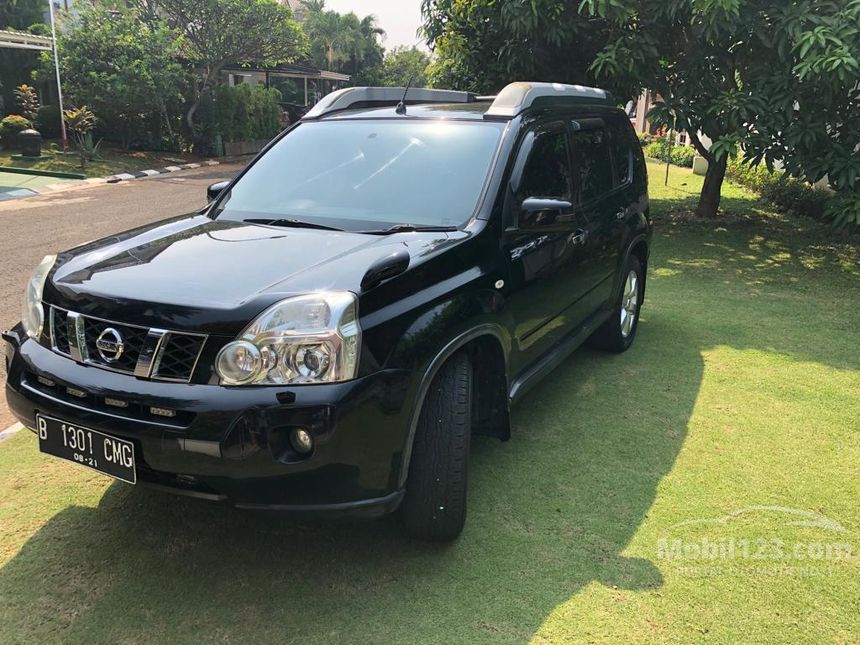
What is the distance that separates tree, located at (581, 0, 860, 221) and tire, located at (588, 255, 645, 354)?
3324 millimetres

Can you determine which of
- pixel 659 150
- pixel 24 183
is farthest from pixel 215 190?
pixel 659 150

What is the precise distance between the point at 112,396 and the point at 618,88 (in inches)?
371

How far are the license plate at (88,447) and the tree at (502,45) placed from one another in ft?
25.6

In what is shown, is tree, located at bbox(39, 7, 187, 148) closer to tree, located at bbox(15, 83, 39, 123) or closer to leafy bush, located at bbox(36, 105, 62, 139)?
tree, located at bbox(15, 83, 39, 123)

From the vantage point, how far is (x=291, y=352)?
7.69 ft

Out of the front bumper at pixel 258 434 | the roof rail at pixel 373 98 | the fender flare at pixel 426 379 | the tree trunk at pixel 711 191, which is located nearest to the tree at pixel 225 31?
the tree trunk at pixel 711 191

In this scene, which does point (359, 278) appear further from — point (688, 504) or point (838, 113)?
point (838, 113)

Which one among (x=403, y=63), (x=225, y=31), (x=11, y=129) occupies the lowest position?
(x=11, y=129)

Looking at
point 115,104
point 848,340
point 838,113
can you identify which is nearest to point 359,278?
point 848,340

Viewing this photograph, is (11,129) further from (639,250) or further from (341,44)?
(341,44)

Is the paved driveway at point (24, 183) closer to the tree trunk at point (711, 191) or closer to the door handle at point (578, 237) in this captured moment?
the tree trunk at point (711, 191)

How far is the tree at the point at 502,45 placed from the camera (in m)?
9.24

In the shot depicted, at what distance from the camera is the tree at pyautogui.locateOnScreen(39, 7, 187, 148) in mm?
18219

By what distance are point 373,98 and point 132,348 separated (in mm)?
2713
